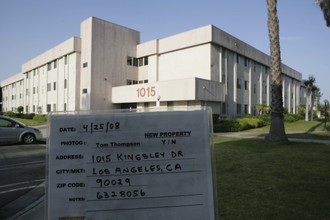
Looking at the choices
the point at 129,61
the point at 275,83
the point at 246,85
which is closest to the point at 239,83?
the point at 246,85

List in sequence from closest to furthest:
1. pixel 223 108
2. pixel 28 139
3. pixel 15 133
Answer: pixel 15 133
pixel 28 139
pixel 223 108

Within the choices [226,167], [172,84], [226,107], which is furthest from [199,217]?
[226,107]

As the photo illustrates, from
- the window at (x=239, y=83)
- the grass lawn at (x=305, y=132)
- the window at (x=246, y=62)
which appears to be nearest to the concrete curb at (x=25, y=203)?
the grass lawn at (x=305, y=132)

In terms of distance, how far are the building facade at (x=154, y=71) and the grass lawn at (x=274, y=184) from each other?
17652 mm

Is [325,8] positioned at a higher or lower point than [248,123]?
higher

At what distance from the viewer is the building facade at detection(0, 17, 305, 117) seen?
31119mm

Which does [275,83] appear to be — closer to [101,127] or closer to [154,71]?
[101,127]

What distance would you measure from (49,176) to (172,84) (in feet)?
88.5

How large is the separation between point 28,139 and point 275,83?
1325 centimetres

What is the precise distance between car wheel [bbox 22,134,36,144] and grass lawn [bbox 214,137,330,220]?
35.2ft

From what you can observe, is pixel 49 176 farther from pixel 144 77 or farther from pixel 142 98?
pixel 144 77

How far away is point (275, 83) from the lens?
560 inches

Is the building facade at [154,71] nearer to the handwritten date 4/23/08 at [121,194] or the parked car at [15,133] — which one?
the parked car at [15,133]

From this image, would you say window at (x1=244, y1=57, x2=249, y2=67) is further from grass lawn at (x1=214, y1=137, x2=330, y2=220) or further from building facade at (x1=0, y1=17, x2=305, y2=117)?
grass lawn at (x1=214, y1=137, x2=330, y2=220)
